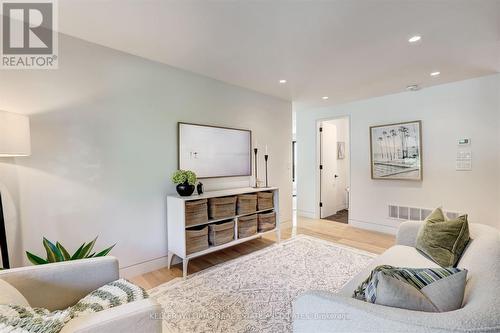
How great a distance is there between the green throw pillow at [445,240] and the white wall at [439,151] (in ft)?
6.67

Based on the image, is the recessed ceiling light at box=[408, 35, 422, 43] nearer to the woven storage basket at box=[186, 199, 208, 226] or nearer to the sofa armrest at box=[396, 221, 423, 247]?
the sofa armrest at box=[396, 221, 423, 247]

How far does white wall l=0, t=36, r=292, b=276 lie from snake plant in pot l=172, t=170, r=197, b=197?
24 cm


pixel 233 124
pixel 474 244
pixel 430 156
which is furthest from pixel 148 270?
pixel 430 156

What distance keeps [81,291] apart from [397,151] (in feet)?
14.4

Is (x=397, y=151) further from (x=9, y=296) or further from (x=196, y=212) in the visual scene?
(x=9, y=296)

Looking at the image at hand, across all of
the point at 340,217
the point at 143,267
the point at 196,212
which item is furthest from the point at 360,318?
the point at 340,217

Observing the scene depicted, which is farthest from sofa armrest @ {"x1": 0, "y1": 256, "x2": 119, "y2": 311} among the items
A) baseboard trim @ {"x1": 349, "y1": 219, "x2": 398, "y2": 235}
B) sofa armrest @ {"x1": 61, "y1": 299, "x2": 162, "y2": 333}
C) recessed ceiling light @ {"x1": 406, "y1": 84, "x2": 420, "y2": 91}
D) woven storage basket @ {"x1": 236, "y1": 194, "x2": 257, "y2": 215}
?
recessed ceiling light @ {"x1": 406, "y1": 84, "x2": 420, "y2": 91}

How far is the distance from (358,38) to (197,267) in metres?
2.92

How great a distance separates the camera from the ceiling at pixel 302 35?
1.73 metres

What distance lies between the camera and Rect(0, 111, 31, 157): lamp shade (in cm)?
149

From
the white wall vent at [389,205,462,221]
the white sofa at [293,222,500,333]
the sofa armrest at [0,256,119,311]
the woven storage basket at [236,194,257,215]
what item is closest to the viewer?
the white sofa at [293,222,500,333]

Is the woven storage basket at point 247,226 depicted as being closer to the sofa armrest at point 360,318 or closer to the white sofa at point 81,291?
the white sofa at point 81,291

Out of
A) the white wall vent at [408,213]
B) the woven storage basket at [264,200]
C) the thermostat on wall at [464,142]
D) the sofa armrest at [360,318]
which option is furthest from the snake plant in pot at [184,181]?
the thermostat on wall at [464,142]

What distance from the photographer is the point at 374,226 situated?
4.16 meters
